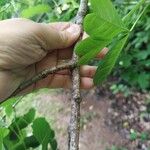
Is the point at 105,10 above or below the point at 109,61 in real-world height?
above

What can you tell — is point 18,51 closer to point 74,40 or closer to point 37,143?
point 74,40

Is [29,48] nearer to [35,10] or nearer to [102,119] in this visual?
[35,10]

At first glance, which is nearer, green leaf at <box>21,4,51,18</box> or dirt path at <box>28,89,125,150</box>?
green leaf at <box>21,4,51,18</box>

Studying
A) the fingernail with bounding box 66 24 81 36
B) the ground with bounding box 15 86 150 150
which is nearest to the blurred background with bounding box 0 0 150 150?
the ground with bounding box 15 86 150 150

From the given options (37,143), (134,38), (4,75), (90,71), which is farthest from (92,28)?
(134,38)

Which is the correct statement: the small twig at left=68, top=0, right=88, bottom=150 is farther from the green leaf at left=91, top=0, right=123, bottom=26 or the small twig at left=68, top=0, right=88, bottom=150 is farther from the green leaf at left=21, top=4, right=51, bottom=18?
the green leaf at left=21, top=4, right=51, bottom=18

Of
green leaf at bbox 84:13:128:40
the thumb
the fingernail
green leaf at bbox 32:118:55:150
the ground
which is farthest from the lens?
the ground

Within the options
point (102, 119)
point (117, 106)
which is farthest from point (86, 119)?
point (117, 106)
